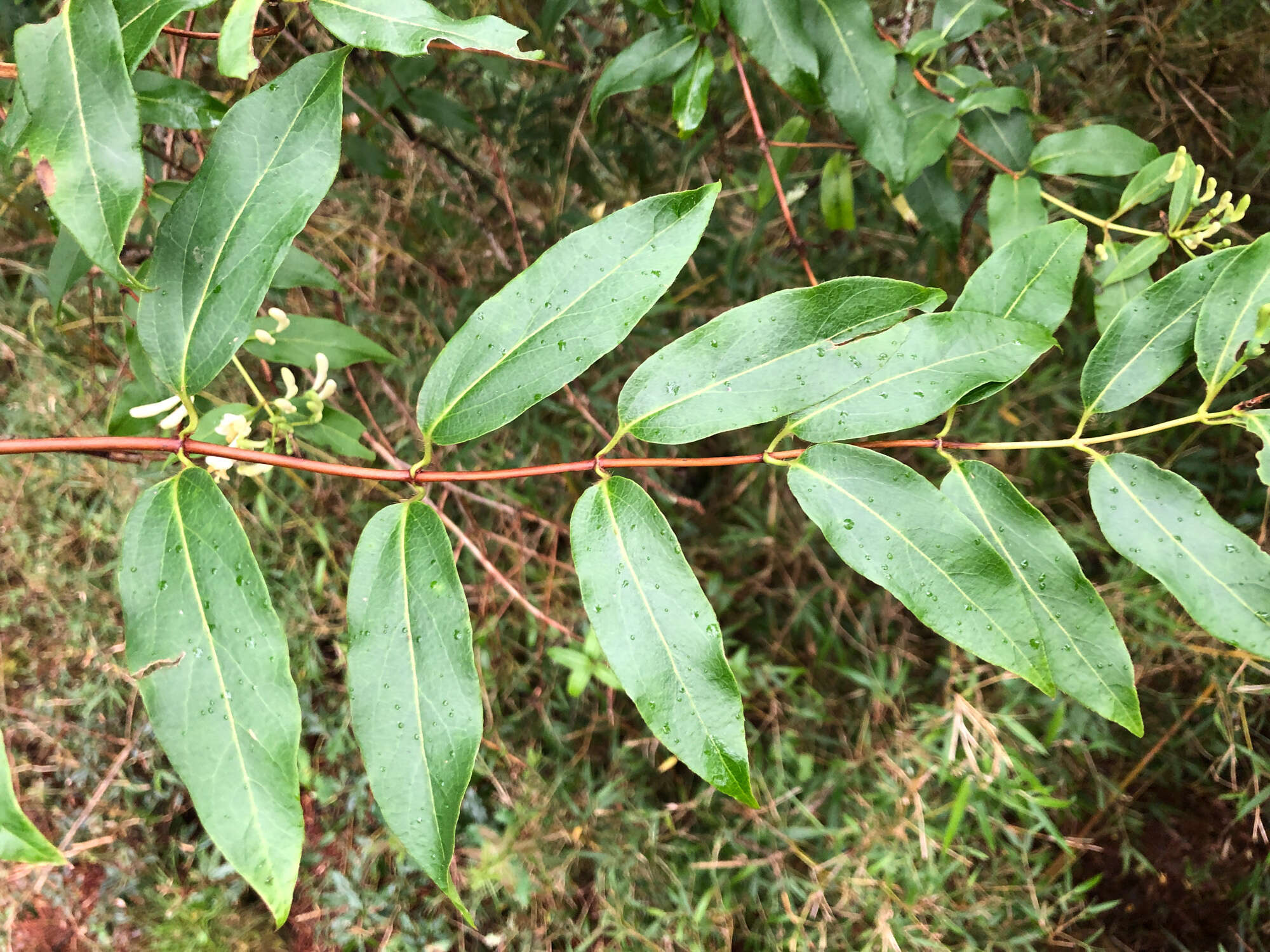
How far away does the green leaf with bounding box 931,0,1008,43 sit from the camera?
107 centimetres

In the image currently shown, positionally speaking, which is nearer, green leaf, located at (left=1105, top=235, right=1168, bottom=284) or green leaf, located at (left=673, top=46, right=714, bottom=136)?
green leaf, located at (left=1105, top=235, right=1168, bottom=284)

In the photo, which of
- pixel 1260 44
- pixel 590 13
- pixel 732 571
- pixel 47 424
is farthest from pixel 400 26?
pixel 47 424

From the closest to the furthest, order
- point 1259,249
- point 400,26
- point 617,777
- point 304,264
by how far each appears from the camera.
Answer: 1. point 400,26
2. point 1259,249
3. point 304,264
4. point 617,777

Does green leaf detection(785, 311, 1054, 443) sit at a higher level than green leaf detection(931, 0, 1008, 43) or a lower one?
lower

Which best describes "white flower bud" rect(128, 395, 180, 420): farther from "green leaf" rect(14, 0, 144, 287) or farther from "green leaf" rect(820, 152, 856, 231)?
"green leaf" rect(820, 152, 856, 231)

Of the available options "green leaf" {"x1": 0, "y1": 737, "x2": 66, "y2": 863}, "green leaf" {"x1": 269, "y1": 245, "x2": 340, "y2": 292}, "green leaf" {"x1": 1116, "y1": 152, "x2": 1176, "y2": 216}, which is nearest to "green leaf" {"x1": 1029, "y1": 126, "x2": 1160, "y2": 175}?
"green leaf" {"x1": 1116, "y1": 152, "x2": 1176, "y2": 216}

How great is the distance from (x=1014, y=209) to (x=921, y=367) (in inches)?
19.1

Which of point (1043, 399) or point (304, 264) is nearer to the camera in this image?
point (304, 264)

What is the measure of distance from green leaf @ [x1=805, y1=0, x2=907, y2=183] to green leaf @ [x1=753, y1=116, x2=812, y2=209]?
0.29 meters

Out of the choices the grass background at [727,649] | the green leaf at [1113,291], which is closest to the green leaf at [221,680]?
the grass background at [727,649]

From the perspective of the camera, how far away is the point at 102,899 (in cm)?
238

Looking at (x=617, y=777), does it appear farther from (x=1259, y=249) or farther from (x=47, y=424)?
(x=47, y=424)

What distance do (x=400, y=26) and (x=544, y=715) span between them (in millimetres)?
1841

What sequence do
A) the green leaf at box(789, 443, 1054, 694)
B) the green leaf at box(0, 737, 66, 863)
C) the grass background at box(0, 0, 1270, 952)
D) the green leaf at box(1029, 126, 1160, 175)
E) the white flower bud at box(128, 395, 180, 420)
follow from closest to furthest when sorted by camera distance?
the green leaf at box(0, 737, 66, 863) → the green leaf at box(789, 443, 1054, 694) → the white flower bud at box(128, 395, 180, 420) → the green leaf at box(1029, 126, 1160, 175) → the grass background at box(0, 0, 1270, 952)
